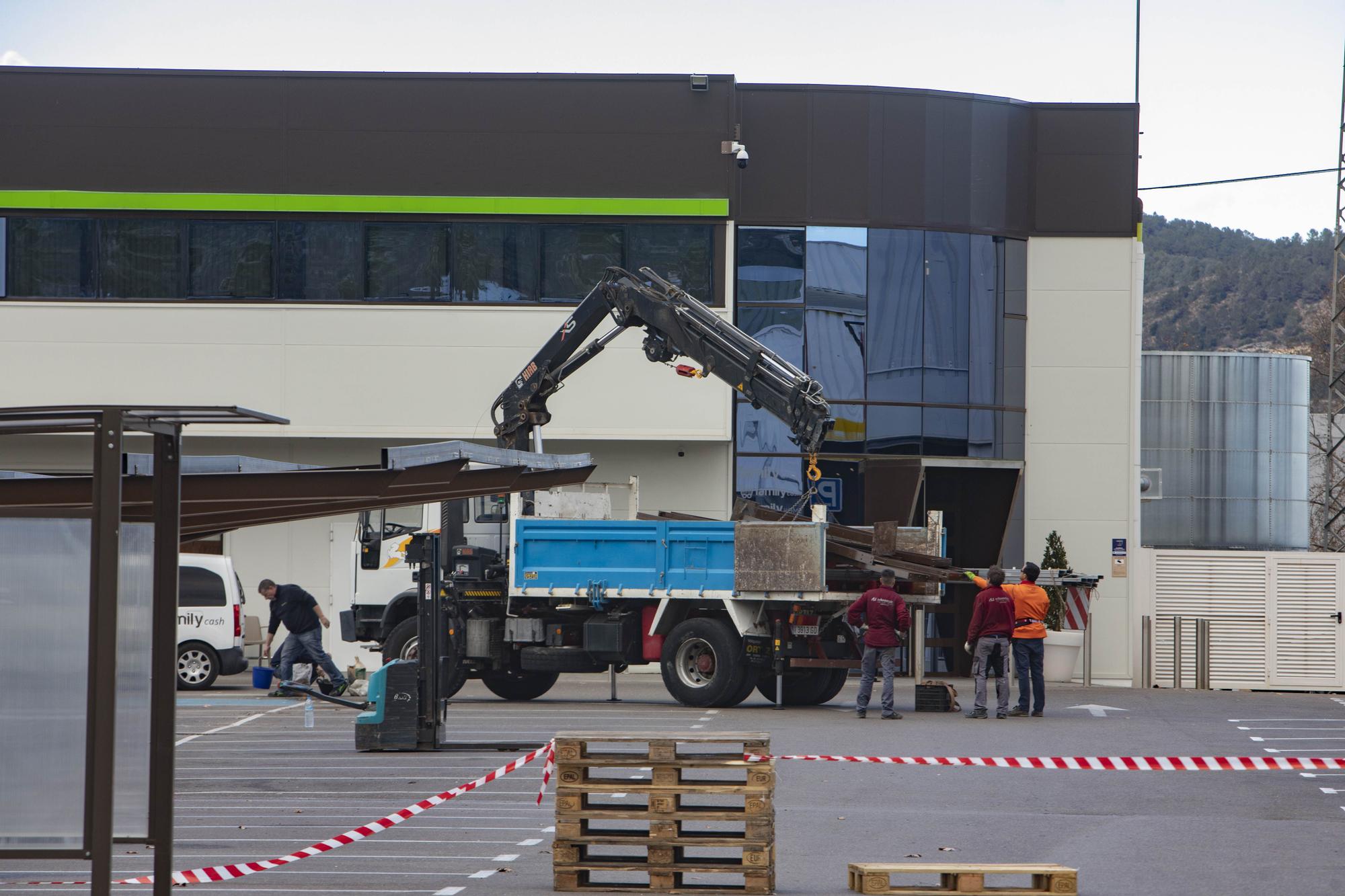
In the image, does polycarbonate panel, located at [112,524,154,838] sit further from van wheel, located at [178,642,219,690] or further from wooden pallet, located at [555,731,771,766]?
van wheel, located at [178,642,219,690]

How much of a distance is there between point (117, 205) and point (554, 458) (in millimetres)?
18076

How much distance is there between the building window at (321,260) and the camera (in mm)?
28703

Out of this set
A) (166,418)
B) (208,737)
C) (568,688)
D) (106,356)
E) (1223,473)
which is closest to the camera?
(166,418)

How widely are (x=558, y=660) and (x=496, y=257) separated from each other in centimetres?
Answer: 1005

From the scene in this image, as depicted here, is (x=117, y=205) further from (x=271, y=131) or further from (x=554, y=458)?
(x=554, y=458)

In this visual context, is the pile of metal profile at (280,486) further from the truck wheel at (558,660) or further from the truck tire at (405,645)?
the truck tire at (405,645)

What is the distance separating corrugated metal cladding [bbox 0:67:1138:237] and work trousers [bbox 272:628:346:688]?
9.42 meters

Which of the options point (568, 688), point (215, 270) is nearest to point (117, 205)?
point (215, 270)

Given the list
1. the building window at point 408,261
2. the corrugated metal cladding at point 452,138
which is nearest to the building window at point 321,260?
the building window at point 408,261

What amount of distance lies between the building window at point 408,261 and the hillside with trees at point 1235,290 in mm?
78874

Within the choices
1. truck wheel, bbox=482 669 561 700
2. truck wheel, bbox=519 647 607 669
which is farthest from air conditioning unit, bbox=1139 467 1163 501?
truck wheel, bbox=519 647 607 669

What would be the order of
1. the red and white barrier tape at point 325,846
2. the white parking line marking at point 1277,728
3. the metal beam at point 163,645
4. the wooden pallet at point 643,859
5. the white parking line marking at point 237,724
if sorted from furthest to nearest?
the white parking line marking at point 1277,728, the white parking line marking at point 237,724, the red and white barrier tape at point 325,846, the wooden pallet at point 643,859, the metal beam at point 163,645

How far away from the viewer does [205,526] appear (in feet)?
35.6

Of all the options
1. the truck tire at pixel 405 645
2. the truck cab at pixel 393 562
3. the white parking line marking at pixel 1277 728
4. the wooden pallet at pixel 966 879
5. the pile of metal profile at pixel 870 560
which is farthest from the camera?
the truck cab at pixel 393 562
